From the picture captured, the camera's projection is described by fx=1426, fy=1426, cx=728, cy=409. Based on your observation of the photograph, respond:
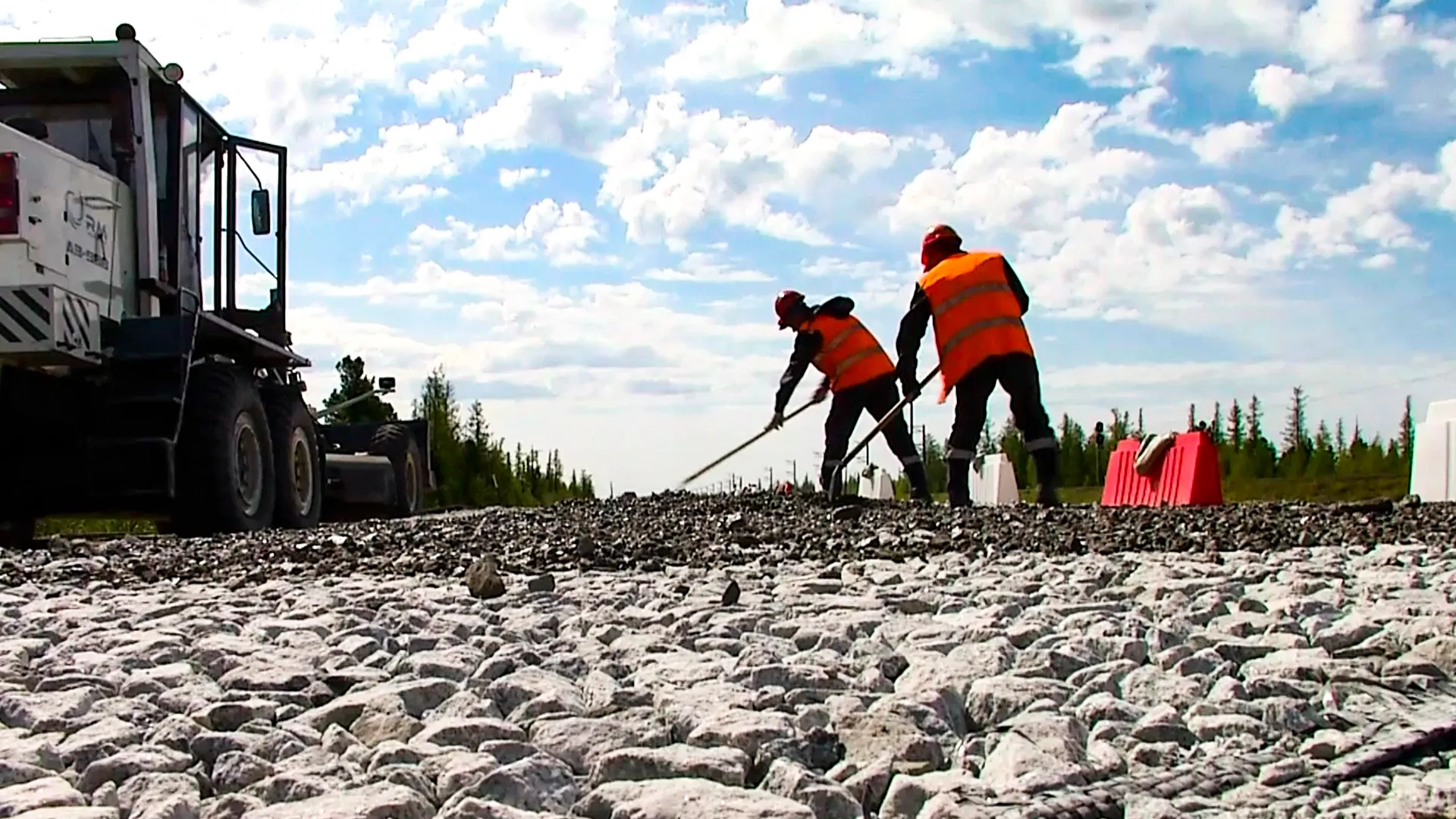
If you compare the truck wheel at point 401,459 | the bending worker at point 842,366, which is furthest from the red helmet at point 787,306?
the truck wheel at point 401,459

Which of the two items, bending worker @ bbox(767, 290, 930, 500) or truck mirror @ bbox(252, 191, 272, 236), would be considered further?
bending worker @ bbox(767, 290, 930, 500)

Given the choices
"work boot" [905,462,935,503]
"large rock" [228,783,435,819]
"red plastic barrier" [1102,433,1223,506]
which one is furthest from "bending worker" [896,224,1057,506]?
"large rock" [228,783,435,819]

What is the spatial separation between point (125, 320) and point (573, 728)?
6.96 m

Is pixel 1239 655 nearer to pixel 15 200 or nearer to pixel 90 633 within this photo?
pixel 90 633

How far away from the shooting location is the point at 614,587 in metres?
4.42

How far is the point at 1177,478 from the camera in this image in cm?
1041

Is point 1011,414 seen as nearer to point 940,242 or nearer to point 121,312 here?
point 940,242

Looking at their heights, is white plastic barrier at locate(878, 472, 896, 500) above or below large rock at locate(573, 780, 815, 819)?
above

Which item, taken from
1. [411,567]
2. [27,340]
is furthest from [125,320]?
[411,567]

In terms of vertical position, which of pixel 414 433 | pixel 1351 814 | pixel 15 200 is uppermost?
pixel 15 200

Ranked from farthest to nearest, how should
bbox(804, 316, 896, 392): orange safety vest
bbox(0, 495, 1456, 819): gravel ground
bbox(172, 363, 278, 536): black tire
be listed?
bbox(804, 316, 896, 392): orange safety vest < bbox(172, 363, 278, 536): black tire < bbox(0, 495, 1456, 819): gravel ground

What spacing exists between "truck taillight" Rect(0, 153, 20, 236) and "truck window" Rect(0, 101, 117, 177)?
118cm

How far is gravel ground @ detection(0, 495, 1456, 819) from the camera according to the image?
2240 mm

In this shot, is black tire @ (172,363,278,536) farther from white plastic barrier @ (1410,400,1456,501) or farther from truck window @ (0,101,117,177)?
white plastic barrier @ (1410,400,1456,501)
